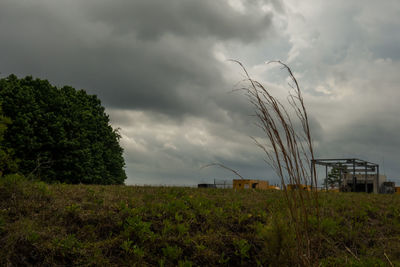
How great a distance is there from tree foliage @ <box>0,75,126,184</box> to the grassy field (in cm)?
1151

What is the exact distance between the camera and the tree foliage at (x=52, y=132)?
1930cm

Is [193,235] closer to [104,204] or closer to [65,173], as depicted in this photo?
[104,204]

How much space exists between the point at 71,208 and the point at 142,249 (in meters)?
1.98

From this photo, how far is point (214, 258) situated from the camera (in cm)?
582

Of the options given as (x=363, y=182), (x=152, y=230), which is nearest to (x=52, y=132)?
(x=152, y=230)

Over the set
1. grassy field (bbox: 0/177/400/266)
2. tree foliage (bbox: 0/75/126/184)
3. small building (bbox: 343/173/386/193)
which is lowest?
grassy field (bbox: 0/177/400/266)

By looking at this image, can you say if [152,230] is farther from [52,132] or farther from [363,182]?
[363,182]

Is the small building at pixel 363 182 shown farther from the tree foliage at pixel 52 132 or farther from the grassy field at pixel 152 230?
the tree foliage at pixel 52 132

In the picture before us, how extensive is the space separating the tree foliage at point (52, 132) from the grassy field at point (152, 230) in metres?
11.5

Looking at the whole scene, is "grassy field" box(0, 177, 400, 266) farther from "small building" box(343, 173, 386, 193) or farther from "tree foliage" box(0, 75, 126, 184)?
"small building" box(343, 173, 386, 193)

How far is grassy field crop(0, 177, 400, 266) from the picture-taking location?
18.6ft

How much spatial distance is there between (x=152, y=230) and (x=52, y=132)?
16.5 meters

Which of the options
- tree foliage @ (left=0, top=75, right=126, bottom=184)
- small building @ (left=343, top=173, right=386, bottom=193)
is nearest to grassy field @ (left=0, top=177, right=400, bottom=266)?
tree foliage @ (left=0, top=75, right=126, bottom=184)

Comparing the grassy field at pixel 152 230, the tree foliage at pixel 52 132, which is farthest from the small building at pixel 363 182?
the tree foliage at pixel 52 132
